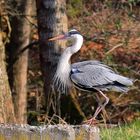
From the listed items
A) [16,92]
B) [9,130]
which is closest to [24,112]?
[16,92]

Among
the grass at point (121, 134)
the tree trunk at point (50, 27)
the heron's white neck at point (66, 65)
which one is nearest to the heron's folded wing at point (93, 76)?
the heron's white neck at point (66, 65)

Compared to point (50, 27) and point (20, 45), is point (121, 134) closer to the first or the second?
point (50, 27)

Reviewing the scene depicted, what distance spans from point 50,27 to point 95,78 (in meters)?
3.40

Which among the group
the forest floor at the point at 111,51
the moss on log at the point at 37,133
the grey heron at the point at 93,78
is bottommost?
the forest floor at the point at 111,51

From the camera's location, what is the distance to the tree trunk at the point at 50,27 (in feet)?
37.2

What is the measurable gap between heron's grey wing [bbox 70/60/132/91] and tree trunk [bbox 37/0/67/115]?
299 centimetres

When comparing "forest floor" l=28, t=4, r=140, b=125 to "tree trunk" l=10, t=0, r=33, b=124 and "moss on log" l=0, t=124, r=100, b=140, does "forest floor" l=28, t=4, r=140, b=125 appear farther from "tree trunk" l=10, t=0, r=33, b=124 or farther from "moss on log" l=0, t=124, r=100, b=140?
"moss on log" l=0, t=124, r=100, b=140

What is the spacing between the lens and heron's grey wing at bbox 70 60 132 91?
8.13m

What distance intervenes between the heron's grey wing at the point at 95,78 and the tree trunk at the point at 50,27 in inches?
118

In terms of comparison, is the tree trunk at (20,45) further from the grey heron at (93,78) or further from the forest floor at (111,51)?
the grey heron at (93,78)

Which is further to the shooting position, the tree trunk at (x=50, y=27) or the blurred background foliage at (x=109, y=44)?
the blurred background foliage at (x=109, y=44)

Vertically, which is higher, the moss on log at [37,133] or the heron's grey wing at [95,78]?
the moss on log at [37,133]

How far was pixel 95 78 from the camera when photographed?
8.18 meters

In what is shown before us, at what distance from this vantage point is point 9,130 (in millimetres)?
3717
